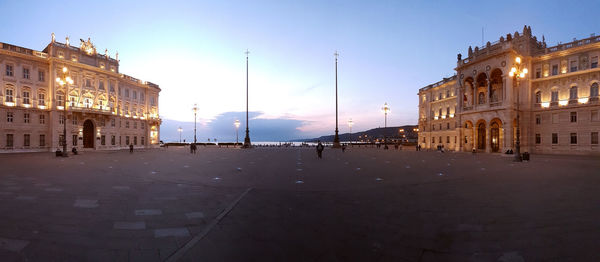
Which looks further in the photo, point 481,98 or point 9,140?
point 481,98

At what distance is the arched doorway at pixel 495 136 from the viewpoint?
4053 centimetres

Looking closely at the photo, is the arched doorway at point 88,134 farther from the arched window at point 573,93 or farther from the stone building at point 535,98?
the arched window at point 573,93

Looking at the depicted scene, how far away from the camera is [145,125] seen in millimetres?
57438

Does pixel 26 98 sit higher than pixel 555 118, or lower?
higher

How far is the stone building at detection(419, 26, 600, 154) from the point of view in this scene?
33.2 metres

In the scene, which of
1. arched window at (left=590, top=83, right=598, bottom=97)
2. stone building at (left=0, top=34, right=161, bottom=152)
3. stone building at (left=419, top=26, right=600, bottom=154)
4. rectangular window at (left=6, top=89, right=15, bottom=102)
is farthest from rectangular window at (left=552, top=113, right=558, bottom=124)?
rectangular window at (left=6, top=89, right=15, bottom=102)

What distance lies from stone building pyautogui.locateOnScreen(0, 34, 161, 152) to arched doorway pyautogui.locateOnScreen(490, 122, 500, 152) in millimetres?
62801

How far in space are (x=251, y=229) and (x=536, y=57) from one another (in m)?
48.9

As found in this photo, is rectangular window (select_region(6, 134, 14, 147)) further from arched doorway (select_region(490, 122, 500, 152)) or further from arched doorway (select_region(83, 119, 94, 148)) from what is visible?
arched doorway (select_region(490, 122, 500, 152))

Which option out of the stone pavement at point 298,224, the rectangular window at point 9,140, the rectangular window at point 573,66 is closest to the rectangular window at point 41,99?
the rectangular window at point 9,140

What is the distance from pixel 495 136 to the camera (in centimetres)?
4122

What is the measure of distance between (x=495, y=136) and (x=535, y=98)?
7250 millimetres

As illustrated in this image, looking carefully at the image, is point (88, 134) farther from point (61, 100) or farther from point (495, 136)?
point (495, 136)

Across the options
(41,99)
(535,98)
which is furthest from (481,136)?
(41,99)
